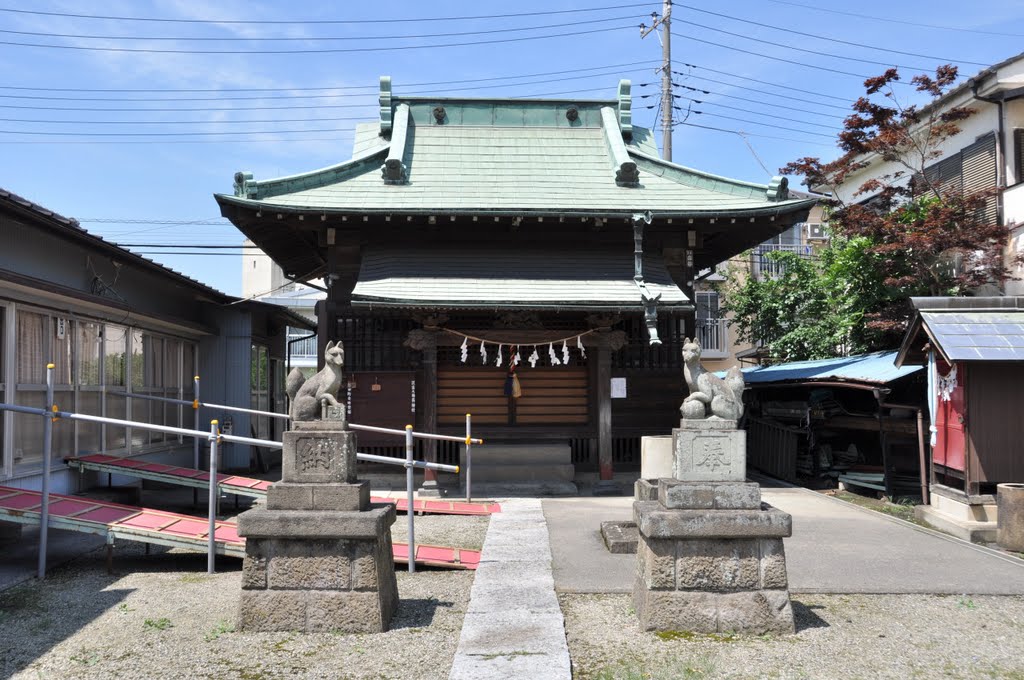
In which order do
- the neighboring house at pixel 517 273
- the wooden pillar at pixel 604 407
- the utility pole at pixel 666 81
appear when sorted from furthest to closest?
the utility pole at pixel 666 81, the wooden pillar at pixel 604 407, the neighboring house at pixel 517 273

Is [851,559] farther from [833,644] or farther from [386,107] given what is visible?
[386,107]

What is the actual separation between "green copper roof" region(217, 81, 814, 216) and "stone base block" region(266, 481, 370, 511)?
780 cm

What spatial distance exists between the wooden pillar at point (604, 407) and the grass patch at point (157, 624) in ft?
29.3

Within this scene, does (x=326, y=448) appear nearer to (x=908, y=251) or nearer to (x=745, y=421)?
(x=908, y=251)

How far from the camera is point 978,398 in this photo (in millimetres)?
10367

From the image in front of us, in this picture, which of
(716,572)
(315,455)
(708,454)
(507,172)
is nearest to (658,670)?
(716,572)

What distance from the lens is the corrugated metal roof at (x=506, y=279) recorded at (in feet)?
42.0

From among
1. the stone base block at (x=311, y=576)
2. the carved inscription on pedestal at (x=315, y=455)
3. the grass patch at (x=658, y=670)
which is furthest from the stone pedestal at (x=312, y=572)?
the grass patch at (x=658, y=670)

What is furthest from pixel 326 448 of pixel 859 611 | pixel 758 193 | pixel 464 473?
pixel 758 193

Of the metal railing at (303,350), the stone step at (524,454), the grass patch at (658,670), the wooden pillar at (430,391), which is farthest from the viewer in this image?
the metal railing at (303,350)

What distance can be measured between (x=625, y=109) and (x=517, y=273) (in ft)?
19.3

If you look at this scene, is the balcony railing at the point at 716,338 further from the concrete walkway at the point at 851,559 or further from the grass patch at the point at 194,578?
the grass patch at the point at 194,578

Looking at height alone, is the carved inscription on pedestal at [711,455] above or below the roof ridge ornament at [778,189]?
below

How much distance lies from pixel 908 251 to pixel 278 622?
1393 cm
